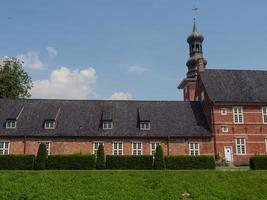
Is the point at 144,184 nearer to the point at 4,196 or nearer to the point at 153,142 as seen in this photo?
the point at 4,196

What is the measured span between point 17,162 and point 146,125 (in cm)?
1568

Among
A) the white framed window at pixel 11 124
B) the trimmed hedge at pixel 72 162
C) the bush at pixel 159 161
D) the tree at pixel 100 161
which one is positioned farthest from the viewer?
the white framed window at pixel 11 124

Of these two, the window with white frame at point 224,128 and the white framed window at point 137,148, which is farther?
the window with white frame at point 224,128

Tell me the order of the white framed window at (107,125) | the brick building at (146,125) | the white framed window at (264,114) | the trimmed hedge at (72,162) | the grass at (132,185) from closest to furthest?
the grass at (132,185)
the trimmed hedge at (72,162)
the brick building at (146,125)
the white framed window at (107,125)
the white framed window at (264,114)

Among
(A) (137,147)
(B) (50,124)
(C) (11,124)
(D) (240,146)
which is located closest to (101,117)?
(A) (137,147)

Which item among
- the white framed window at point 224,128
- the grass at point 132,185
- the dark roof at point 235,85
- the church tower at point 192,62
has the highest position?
the church tower at point 192,62

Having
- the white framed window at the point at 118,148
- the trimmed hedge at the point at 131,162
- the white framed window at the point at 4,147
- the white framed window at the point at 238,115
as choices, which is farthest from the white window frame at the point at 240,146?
the white framed window at the point at 4,147

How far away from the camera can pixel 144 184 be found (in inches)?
946

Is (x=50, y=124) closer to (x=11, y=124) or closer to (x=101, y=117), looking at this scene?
(x=11, y=124)

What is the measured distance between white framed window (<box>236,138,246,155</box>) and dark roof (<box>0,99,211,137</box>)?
3.46 m

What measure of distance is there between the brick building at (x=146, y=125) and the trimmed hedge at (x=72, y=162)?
765cm

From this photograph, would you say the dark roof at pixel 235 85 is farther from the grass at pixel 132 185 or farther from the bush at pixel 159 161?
the grass at pixel 132 185

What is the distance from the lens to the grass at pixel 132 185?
21781 millimetres

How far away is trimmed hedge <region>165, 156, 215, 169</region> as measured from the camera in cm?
3281
